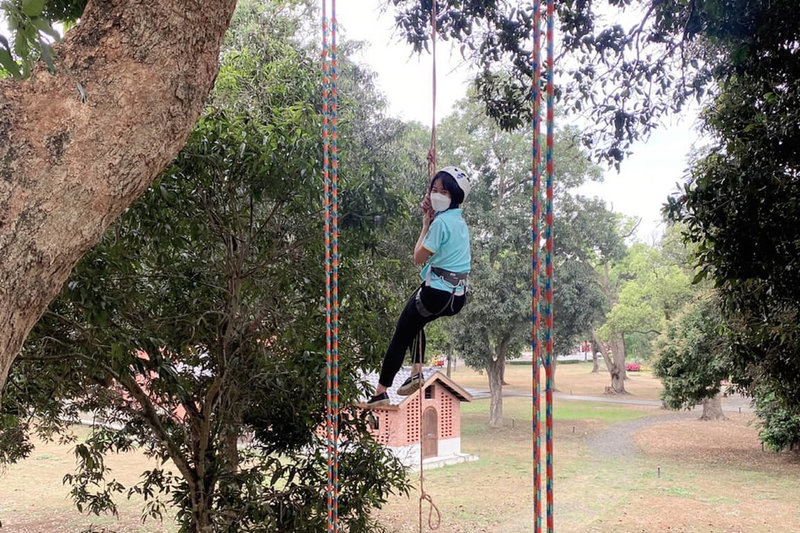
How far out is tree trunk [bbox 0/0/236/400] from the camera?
1.68 meters

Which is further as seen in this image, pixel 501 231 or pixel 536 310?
pixel 501 231

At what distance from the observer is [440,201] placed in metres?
2.56

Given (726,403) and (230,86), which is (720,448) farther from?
(230,86)

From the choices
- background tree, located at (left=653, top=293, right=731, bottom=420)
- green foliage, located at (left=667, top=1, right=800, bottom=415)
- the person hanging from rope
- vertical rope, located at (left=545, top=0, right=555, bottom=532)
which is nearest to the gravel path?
background tree, located at (left=653, top=293, right=731, bottom=420)

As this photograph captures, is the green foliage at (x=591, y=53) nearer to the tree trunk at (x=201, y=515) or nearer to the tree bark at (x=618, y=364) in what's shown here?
the tree trunk at (x=201, y=515)

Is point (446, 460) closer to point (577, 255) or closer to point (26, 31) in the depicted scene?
point (577, 255)

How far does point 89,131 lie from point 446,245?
4.18ft

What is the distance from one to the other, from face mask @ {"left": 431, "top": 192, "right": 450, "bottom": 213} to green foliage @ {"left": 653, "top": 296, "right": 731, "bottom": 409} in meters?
9.80

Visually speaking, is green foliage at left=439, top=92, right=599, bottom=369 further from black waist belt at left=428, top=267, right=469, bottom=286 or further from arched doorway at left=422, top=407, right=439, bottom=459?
black waist belt at left=428, top=267, right=469, bottom=286

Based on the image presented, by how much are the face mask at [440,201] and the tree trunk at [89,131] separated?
923 mm

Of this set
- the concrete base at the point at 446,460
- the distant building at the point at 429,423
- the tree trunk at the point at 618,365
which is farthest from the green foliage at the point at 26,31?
the tree trunk at the point at 618,365

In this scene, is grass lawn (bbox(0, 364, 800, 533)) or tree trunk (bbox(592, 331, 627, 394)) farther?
tree trunk (bbox(592, 331, 627, 394))

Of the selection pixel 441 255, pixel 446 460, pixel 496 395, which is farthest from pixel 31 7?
pixel 496 395

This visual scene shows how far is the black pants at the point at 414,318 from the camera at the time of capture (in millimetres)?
2533
